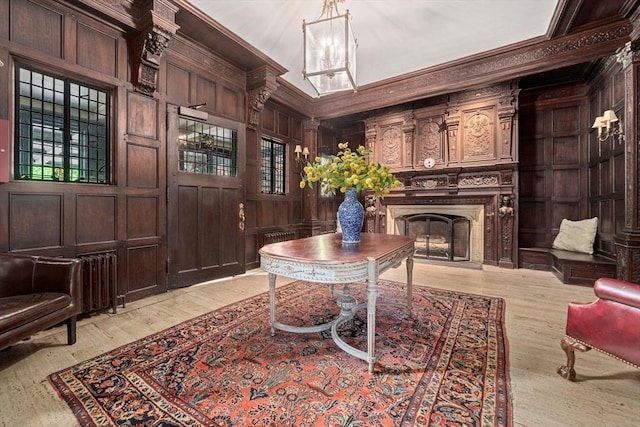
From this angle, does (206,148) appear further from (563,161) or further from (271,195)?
(563,161)

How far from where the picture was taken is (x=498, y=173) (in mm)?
4887

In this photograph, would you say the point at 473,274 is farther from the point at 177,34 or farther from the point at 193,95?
the point at 177,34

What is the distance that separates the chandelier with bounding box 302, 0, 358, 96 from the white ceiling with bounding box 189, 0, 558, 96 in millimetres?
733

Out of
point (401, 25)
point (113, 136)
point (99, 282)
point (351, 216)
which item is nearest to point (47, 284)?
point (99, 282)

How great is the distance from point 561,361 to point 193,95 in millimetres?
4703

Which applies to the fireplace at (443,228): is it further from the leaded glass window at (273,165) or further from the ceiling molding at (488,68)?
the leaded glass window at (273,165)

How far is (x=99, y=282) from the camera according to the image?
2715 millimetres

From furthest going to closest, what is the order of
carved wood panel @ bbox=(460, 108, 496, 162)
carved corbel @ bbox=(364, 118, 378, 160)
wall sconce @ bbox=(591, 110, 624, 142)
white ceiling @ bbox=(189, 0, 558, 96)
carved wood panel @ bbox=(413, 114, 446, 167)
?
1. carved corbel @ bbox=(364, 118, 378, 160)
2. carved wood panel @ bbox=(413, 114, 446, 167)
3. carved wood panel @ bbox=(460, 108, 496, 162)
4. wall sconce @ bbox=(591, 110, 624, 142)
5. white ceiling @ bbox=(189, 0, 558, 96)

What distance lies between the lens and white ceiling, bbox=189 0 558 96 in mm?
3096

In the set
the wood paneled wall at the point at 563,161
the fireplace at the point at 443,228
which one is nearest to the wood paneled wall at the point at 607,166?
the wood paneled wall at the point at 563,161

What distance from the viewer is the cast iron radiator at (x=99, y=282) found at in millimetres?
2629

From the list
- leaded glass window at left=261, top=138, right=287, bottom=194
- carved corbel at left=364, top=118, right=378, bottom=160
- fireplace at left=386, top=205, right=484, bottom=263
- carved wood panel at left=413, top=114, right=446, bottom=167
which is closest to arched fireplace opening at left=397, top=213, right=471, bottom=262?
fireplace at left=386, top=205, right=484, bottom=263

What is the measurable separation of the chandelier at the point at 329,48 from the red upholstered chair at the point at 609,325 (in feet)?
7.93

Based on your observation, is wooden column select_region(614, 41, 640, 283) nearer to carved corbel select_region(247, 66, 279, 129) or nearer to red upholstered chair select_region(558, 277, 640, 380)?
red upholstered chair select_region(558, 277, 640, 380)
